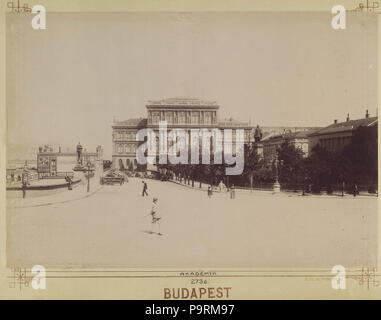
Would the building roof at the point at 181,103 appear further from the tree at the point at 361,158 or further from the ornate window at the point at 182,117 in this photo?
the tree at the point at 361,158

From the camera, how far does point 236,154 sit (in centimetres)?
791

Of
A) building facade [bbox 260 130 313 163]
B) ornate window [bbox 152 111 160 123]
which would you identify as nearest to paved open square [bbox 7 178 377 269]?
building facade [bbox 260 130 313 163]

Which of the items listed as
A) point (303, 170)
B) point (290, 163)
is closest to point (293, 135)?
point (290, 163)

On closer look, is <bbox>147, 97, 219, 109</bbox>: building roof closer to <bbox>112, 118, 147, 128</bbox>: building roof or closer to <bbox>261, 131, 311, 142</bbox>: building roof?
<bbox>112, 118, 147, 128</bbox>: building roof

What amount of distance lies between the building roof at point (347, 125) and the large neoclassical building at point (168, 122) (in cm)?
109

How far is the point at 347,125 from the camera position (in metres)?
7.69

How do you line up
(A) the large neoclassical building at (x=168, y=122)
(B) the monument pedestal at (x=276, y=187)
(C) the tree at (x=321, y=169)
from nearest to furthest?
(A) the large neoclassical building at (x=168, y=122), (C) the tree at (x=321, y=169), (B) the monument pedestal at (x=276, y=187)

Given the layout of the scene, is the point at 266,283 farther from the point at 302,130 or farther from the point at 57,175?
the point at 57,175

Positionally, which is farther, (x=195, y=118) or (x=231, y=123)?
(x=231, y=123)

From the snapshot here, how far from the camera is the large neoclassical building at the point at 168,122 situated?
7.66 m

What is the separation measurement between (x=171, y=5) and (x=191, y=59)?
81 centimetres

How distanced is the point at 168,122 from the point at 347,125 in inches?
104

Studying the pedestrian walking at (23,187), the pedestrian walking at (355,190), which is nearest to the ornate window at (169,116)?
the pedestrian walking at (23,187)

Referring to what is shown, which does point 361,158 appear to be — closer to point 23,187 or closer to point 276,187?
point 276,187
